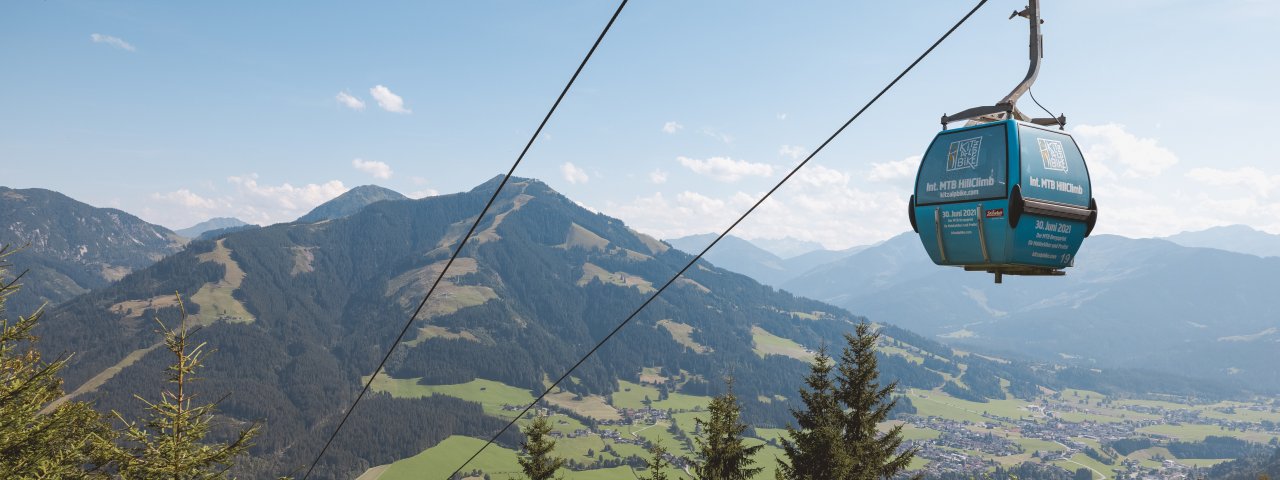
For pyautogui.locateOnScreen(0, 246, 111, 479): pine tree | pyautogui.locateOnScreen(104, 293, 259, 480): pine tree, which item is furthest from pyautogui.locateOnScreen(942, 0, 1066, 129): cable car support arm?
pyautogui.locateOnScreen(0, 246, 111, 479): pine tree

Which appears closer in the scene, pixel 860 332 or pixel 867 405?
pixel 867 405

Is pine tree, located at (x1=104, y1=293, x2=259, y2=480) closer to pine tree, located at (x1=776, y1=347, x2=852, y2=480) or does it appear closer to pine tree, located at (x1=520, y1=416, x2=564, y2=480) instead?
pine tree, located at (x1=776, y1=347, x2=852, y2=480)

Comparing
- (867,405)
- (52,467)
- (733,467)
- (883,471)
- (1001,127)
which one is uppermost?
(1001,127)

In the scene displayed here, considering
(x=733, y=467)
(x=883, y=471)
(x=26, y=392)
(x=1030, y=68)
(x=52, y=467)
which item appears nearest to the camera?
(x=1030, y=68)

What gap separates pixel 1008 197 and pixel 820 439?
2157cm

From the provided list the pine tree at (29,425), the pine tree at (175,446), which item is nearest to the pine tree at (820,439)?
the pine tree at (175,446)

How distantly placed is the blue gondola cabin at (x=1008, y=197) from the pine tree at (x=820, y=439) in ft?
64.0

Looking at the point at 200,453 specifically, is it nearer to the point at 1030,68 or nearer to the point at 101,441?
the point at 101,441

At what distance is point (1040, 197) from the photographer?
23.5ft

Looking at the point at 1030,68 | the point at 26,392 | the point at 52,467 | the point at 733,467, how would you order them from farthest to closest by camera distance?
the point at 733,467 < the point at 26,392 < the point at 52,467 < the point at 1030,68

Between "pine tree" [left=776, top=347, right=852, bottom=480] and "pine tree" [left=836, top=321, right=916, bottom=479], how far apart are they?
532mm

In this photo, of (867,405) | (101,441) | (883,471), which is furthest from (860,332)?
(101,441)

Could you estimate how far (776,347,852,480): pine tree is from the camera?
25766 millimetres

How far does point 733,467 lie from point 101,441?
2296 cm
